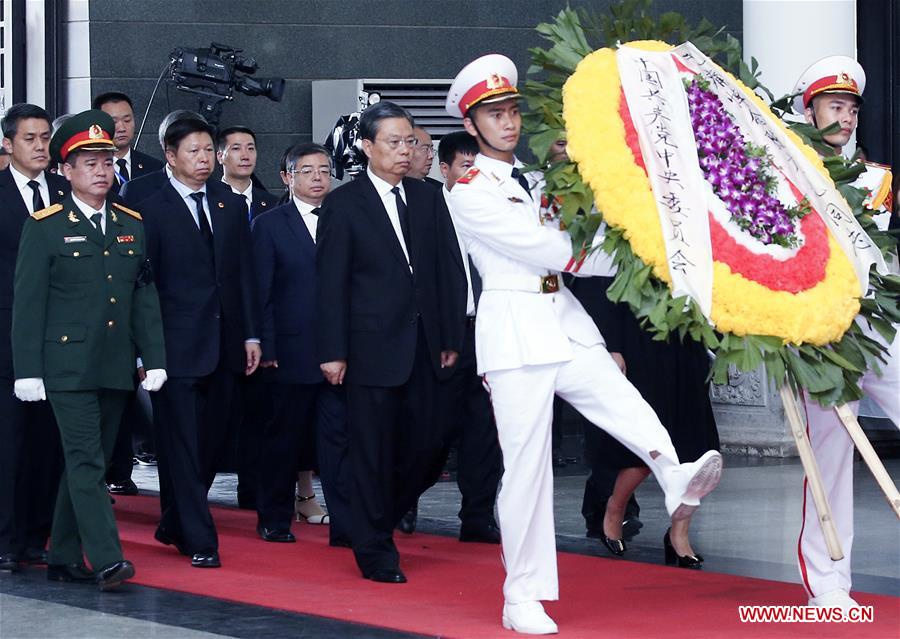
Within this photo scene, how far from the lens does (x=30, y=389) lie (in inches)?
242

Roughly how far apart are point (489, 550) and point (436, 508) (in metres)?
1.30

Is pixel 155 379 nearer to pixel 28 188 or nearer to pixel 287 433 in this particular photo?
Answer: pixel 28 188

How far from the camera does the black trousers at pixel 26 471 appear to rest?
668 cm

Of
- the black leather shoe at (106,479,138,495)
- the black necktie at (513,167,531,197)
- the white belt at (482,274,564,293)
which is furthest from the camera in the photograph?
the black leather shoe at (106,479,138,495)

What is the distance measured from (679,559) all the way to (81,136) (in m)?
Answer: 2.70

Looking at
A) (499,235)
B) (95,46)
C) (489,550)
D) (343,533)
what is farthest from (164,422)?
(95,46)

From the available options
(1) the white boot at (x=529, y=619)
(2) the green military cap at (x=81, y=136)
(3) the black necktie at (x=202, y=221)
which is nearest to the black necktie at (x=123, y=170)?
(3) the black necktie at (x=202, y=221)

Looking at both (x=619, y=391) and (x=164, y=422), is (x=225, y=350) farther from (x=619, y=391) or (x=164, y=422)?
(x=619, y=391)

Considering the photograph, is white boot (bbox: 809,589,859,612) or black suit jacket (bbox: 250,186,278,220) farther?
black suit jacket (bbox: 250,186,278,220)

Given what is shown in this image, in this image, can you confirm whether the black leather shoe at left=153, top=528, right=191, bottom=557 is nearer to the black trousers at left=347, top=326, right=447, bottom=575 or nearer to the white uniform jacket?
the black trousers at left=347, top=326, right=447, bottom=575

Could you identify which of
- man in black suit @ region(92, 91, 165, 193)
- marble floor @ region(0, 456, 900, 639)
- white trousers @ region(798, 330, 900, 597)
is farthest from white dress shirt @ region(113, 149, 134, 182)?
white trousers @ region(798, 330, 900, 597)

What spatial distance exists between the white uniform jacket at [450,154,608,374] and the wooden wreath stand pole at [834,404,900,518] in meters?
0.79

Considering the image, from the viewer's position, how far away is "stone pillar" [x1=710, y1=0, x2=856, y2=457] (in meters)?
10.1

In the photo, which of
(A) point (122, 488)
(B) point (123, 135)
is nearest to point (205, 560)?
(A) point (122, 488)
